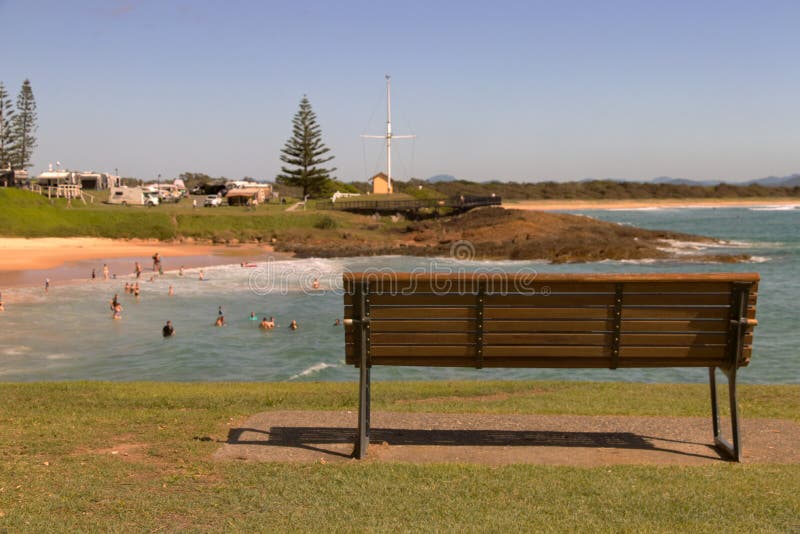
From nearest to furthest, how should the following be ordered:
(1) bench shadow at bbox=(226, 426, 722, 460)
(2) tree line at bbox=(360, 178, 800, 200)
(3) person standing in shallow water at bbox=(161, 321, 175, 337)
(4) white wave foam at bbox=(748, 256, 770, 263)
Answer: (1) bench shadow at bbox=(226, 426, 722, 460)
(3) person standing in shallow water at bbox=(161, 321, 175, 337)
(4) white wave foam at bbox=(748, 256, 770, 263)
(2) tree line at bbox=(360, 178, 800, 200)

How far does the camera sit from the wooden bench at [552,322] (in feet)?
17.9

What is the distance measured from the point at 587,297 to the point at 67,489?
3863 millimetres

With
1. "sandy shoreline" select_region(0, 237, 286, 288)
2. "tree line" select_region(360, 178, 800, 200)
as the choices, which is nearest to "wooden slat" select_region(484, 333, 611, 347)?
"sandy shoreline" select_region(0, 237, 286, 288)

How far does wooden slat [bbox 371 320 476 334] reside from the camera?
555cm

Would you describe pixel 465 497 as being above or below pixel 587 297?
below

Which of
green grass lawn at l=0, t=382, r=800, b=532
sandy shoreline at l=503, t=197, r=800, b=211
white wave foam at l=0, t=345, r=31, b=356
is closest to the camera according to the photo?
green grass lawn at l=0, t=382, r=800, b=532

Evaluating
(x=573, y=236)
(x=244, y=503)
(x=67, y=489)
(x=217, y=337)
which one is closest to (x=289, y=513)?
(x=244, y=503)

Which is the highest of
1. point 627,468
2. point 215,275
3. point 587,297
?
point 587,297

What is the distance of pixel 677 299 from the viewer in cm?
549

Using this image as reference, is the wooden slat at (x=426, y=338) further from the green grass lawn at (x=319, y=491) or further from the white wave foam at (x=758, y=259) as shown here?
the white wave foam at (x=758, y=259)

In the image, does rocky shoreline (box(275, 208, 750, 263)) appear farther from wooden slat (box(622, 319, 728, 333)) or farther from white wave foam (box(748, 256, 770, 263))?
wooden slat (box(622, 319, 728, 333))

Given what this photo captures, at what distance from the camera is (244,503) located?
4.50 m

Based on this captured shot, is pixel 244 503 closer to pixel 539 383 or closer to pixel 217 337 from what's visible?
pixel 539 383

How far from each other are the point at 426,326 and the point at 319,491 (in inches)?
59.1
